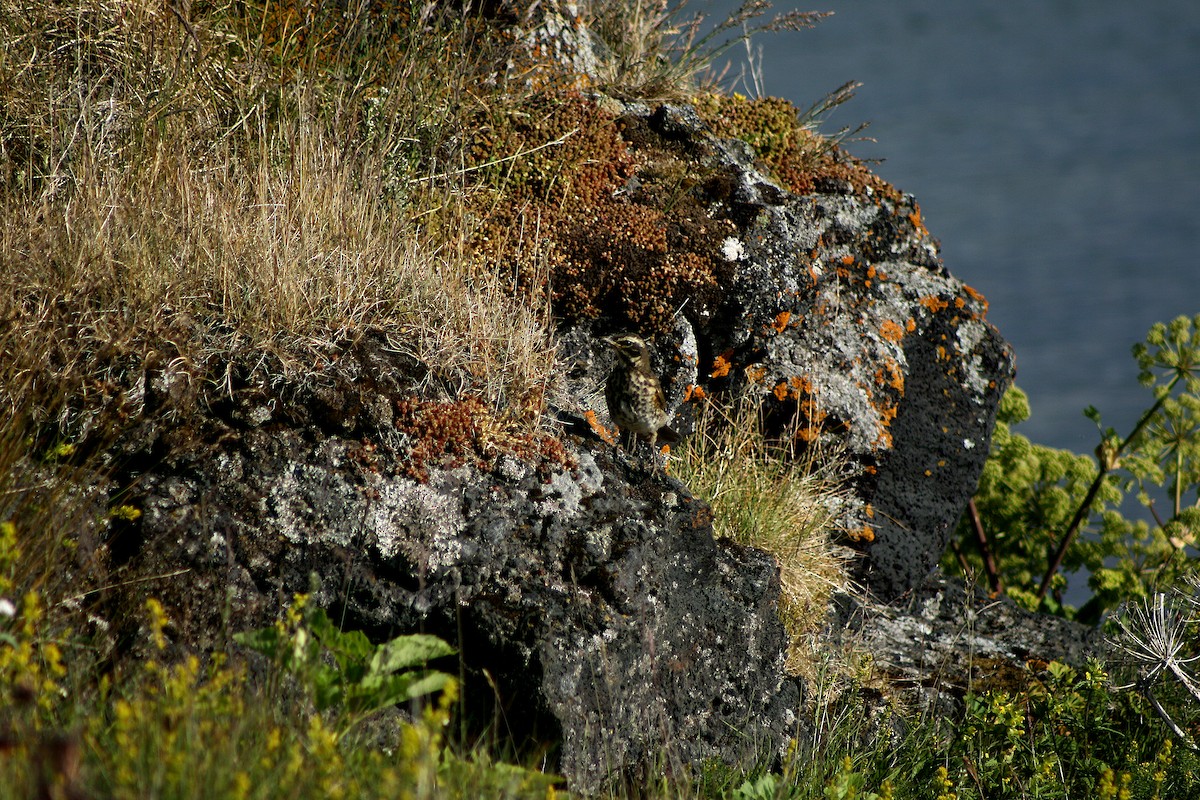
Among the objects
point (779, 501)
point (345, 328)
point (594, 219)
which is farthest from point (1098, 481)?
point (345, 328)

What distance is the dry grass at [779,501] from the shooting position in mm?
5152

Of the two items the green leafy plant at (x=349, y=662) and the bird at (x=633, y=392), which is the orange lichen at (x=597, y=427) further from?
the green leafy plant at (x=349, y=662)

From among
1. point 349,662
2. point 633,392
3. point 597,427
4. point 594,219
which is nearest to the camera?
point 349,662

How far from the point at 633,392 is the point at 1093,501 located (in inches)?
173

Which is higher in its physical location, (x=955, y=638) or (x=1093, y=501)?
(x=1093, y=501)

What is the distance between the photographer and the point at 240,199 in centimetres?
474

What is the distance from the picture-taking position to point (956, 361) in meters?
6.48

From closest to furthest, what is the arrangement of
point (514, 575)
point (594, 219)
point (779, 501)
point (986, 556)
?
1. point (514, 575)
2. point (779, 501)
3. point (594, 219)
4. point (986, 556)

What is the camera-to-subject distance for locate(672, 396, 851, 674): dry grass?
16.9 feet

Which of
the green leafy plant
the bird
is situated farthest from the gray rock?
the green leafy plant

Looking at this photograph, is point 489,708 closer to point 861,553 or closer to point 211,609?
point 211,609

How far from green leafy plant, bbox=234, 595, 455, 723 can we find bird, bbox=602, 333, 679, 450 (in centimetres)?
174

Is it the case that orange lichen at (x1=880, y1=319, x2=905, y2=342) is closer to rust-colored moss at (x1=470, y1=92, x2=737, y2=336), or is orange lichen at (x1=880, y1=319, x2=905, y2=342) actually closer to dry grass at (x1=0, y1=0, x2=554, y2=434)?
rust-colored moss at (x1=470, y1=92, x2=737, y2=336)

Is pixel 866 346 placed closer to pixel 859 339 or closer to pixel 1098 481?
pixel 859 339
